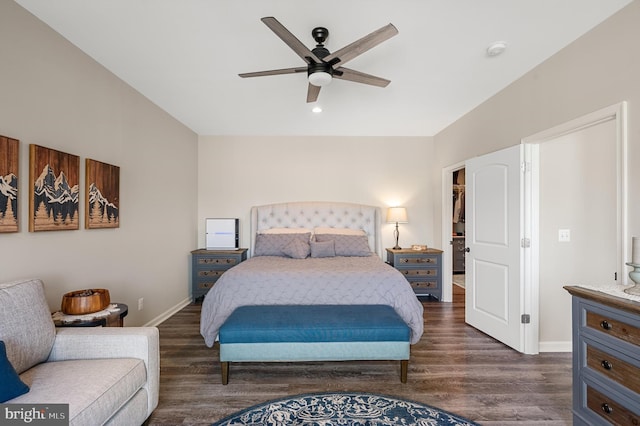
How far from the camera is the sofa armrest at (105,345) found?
5.65ft

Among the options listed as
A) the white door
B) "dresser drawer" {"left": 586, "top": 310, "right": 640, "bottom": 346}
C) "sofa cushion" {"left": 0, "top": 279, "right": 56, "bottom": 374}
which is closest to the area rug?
"dresser drawer" {"left": 586, "top": 310, "right": 640, "bottom": 346}

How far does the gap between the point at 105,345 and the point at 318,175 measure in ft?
12.1

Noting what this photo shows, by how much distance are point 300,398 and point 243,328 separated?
655mm

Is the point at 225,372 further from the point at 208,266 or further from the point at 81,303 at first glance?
the point at 208,266

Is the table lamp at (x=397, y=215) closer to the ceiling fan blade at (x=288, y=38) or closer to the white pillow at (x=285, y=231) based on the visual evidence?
the white pillow at (x=285, y=231)

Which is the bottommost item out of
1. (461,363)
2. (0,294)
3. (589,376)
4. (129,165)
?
(461,363)

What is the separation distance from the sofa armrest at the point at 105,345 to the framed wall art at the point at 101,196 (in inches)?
41.6

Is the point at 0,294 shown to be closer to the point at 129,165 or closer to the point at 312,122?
the point at 129,165

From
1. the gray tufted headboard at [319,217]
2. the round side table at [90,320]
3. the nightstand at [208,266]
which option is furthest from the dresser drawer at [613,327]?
the nightstand at [208,266]

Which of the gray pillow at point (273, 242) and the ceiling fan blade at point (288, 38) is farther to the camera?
the gray pillow at point (273, 242)

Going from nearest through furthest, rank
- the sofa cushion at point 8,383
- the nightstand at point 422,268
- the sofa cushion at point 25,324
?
the sofa cushion at point 8,383
the sofa cushion at point 25,324
the nightstand at point 422,268

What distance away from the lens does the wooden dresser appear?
1.41 meters

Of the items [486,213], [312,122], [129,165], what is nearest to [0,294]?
[129,165]

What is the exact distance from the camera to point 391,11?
192 cm
